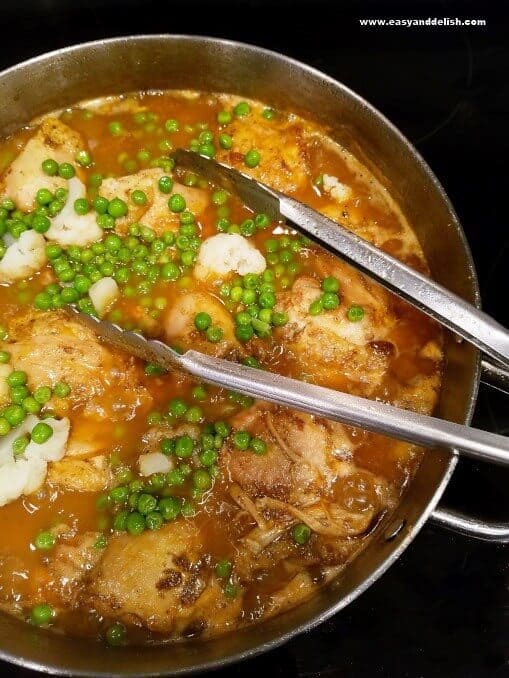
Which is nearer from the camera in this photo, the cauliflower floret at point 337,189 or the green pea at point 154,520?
the green pea at point 154,520

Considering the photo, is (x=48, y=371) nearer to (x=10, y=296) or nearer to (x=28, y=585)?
(x=10, y=296)

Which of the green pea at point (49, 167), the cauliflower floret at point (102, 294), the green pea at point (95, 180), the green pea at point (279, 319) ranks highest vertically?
the green pea at point (95, 180)

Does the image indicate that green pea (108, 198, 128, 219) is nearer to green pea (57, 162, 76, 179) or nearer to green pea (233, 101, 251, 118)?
green pea (57, 162, 76, 179)

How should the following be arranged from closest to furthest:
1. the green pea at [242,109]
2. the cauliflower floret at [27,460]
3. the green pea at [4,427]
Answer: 1. the cauliflower floret at [27,460]
2. the green pea at [4,427]
3. the green pea at [242,109]

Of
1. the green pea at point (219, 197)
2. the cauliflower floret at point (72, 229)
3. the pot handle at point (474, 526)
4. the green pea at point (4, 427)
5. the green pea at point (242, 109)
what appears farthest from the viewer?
the green pea at point (242, 109)

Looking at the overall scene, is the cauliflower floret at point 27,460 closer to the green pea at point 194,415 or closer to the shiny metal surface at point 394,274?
the green pea at point 194,415

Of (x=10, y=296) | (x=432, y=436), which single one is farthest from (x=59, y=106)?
(x=432, y=436)

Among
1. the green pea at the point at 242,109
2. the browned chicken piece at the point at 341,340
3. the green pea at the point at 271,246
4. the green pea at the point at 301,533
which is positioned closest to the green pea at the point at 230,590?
the green pea at the point at 301,533

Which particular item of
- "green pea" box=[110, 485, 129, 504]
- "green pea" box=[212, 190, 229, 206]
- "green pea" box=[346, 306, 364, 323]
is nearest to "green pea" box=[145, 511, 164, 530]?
"green pea" box=[110, 485, 129, 504]
